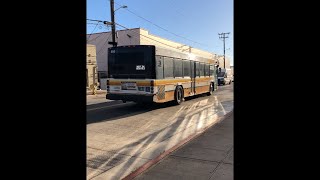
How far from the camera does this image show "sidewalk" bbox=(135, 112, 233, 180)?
195 inches

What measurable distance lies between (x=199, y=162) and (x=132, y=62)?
928 centimetres

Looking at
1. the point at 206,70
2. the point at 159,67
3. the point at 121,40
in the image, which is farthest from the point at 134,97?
the point at 121,40

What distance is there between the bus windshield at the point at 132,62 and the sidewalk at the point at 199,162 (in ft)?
22.1

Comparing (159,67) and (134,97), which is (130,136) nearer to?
(134,97)

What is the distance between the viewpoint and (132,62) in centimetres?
1437

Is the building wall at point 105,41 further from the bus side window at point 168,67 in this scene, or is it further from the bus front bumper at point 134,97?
the bus front bumper at point 134,97

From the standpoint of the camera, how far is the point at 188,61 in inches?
727

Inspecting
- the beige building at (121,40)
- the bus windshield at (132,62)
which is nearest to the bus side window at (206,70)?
the bus windshield at (132,62)

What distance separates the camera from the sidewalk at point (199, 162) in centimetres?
495
